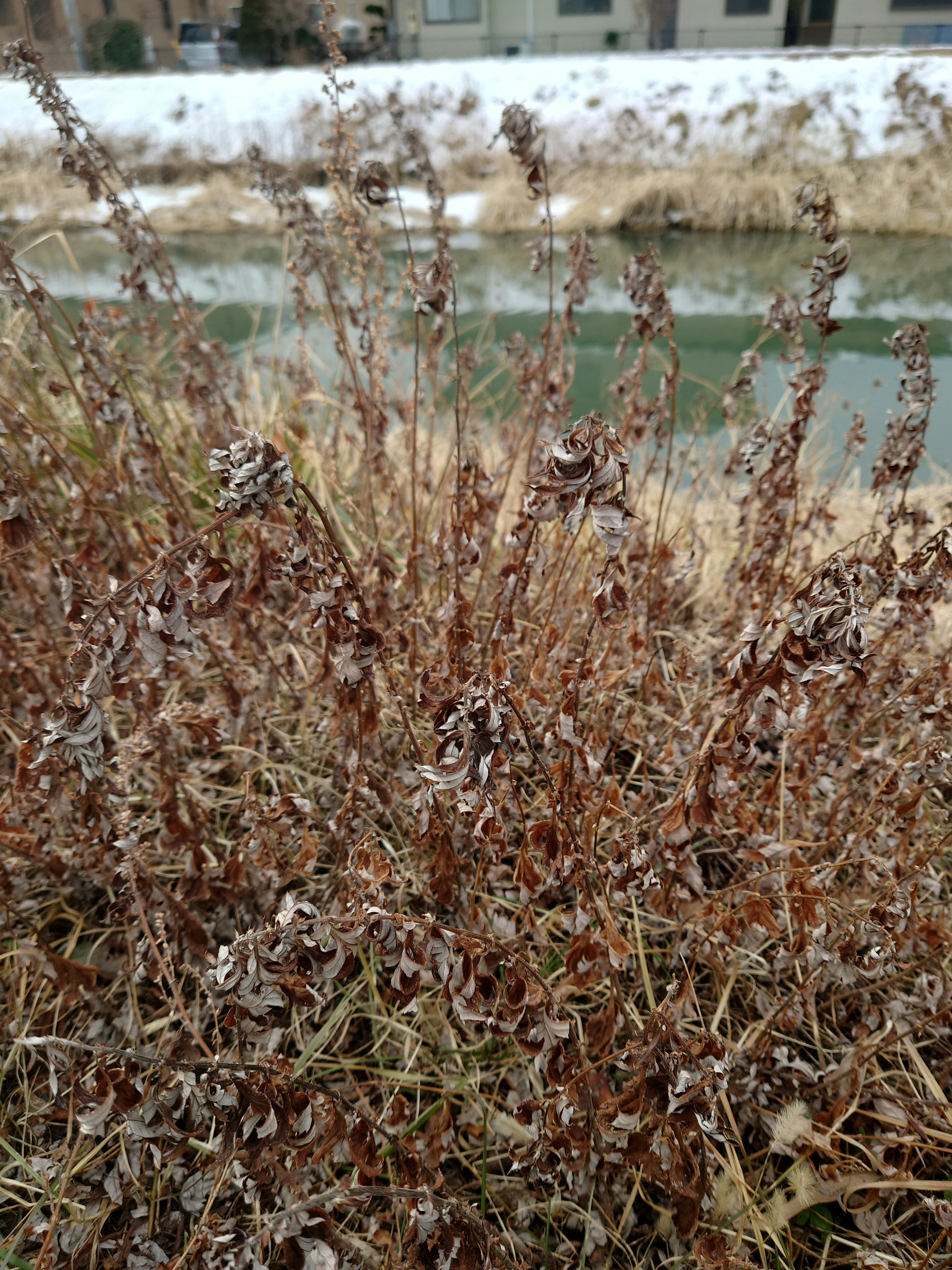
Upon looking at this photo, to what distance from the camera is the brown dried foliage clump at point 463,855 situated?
0.88 metres

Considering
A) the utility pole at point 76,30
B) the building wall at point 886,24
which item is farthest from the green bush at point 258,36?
the building wall at point 886,24

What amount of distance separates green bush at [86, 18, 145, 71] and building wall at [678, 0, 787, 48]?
17.2 m

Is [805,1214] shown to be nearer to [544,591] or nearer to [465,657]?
[465,657]

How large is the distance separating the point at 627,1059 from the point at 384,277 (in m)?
2.01

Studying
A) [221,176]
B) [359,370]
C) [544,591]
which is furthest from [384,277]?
[221,176]

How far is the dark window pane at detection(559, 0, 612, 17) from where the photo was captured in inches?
975

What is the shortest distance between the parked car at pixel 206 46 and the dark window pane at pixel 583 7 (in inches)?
412

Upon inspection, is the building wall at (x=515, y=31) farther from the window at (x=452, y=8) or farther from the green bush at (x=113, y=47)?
the green bush at (x=113, y=47)

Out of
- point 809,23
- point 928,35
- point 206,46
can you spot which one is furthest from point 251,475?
point 206,46

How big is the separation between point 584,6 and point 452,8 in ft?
14.4

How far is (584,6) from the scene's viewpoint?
990 inches

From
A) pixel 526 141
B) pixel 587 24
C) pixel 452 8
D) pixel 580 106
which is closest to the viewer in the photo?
pixel 526 141

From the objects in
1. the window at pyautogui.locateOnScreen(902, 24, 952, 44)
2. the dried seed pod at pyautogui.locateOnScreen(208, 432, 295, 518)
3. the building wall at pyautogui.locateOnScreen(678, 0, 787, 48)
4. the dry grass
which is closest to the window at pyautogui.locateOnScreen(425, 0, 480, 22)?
the building wall at pyautogui.locateOnScreen(678, 0, 787, 48)

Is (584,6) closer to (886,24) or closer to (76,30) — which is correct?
(886,24)
